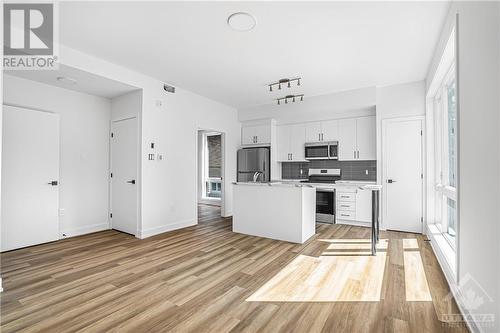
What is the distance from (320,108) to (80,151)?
469 centimetres

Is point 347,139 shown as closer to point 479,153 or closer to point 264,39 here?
point 264,39

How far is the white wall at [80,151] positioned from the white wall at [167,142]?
1126 mm

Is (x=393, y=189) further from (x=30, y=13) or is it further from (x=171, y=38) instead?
(x=30, y=13)

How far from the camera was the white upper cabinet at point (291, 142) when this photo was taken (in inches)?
227

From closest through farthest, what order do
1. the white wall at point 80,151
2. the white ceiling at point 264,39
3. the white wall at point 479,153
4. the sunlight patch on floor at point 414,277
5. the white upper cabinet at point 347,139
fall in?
the white wall at point 479,153 < the sunlight patch on floor at point 414,277 < the white ceiling at point 264,39 < the white wall at point 80,151 < the white upper cabinet at point 347,139

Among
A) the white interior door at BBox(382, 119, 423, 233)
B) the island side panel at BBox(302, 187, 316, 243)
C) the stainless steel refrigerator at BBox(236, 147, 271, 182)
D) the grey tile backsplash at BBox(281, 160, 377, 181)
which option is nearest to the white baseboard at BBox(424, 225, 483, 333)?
the white interior door at BBox(382, 119, 423, 233)

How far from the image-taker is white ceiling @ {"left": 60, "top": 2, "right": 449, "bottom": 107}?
240 cm

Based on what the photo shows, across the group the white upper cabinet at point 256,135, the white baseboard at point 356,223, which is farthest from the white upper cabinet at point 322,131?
the white baseboard at point 356,223

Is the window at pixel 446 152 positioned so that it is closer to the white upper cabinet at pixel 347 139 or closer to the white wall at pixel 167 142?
the white upper cabinet at pixel 347 139

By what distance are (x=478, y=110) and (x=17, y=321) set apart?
3.62 meters

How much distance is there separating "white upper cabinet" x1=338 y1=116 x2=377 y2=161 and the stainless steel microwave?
128 millimetres

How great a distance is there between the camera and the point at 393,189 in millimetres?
4543

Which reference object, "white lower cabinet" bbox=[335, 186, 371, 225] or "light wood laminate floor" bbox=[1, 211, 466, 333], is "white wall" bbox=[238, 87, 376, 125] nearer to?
"white lower cabinet" bbox=[335, 186, 371, 225]

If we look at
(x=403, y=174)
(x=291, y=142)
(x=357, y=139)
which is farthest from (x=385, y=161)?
(x=291, y=142)
